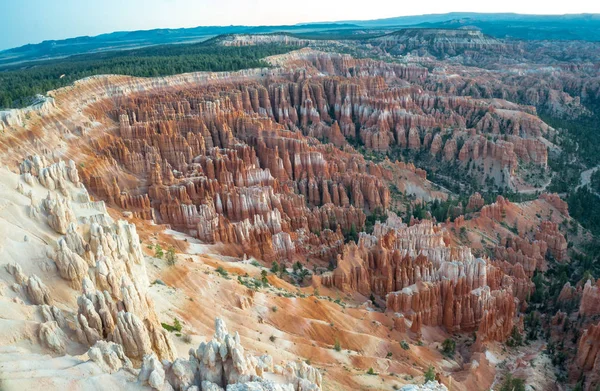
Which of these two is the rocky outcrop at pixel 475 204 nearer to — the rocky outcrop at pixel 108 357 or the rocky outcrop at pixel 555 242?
the rocky outcrop at pixel 555 242

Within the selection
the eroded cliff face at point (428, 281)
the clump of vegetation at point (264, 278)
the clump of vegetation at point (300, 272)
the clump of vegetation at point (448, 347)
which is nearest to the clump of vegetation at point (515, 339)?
the eroded cliff face at point (428, 281)

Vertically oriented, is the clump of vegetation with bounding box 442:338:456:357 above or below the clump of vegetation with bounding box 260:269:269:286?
below

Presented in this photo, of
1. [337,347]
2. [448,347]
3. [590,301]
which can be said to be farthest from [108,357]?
[590,301]

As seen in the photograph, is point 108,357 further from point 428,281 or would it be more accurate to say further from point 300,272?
point 428,281

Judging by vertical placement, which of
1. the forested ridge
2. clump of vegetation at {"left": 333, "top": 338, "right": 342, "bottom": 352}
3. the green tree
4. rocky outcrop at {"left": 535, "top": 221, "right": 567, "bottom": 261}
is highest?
the forested ridge

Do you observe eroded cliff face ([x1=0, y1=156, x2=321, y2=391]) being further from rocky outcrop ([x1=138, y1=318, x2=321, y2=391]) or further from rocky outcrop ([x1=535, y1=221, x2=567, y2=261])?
rocky outcrop ([x1=535, y1=221, x2=567, y2=261])

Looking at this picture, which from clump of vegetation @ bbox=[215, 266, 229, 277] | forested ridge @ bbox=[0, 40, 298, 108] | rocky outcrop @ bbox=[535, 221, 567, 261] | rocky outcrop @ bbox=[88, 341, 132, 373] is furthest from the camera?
forested ridge @ bbox=[0, 40, 298, 108]

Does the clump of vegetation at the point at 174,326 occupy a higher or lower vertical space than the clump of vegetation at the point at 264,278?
higher

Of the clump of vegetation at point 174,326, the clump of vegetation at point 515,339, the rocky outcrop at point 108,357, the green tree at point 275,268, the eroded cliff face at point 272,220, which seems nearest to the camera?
the rocky outcrop at point 108,357

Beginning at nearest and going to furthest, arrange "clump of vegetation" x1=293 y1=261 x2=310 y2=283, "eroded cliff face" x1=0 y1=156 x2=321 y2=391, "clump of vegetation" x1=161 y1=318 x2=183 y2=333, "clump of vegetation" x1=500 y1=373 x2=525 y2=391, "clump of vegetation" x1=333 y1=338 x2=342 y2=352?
"eroded cliff face" x1=0 y1=156 x2=321 y2=391
"clump of vegetation" x1=161 y1=318 x2=183 y2=333
"clump of vegetation" x1=333 y1=338 x2=342 y2=352
"clump of vegetation" x1=500 y1=373 x2=525 y2=391
"clump of vegetation" x1=293 y1=261 x2=310 y2=283

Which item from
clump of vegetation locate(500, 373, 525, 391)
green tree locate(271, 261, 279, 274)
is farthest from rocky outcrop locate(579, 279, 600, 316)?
green tree locate(271, 261, 279, 274)

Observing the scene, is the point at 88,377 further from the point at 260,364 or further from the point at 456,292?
the point at 456,292

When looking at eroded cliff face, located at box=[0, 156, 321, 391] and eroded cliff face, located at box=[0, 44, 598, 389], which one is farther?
eroded cliff face, located at box=[0, 44, 598, 389]
